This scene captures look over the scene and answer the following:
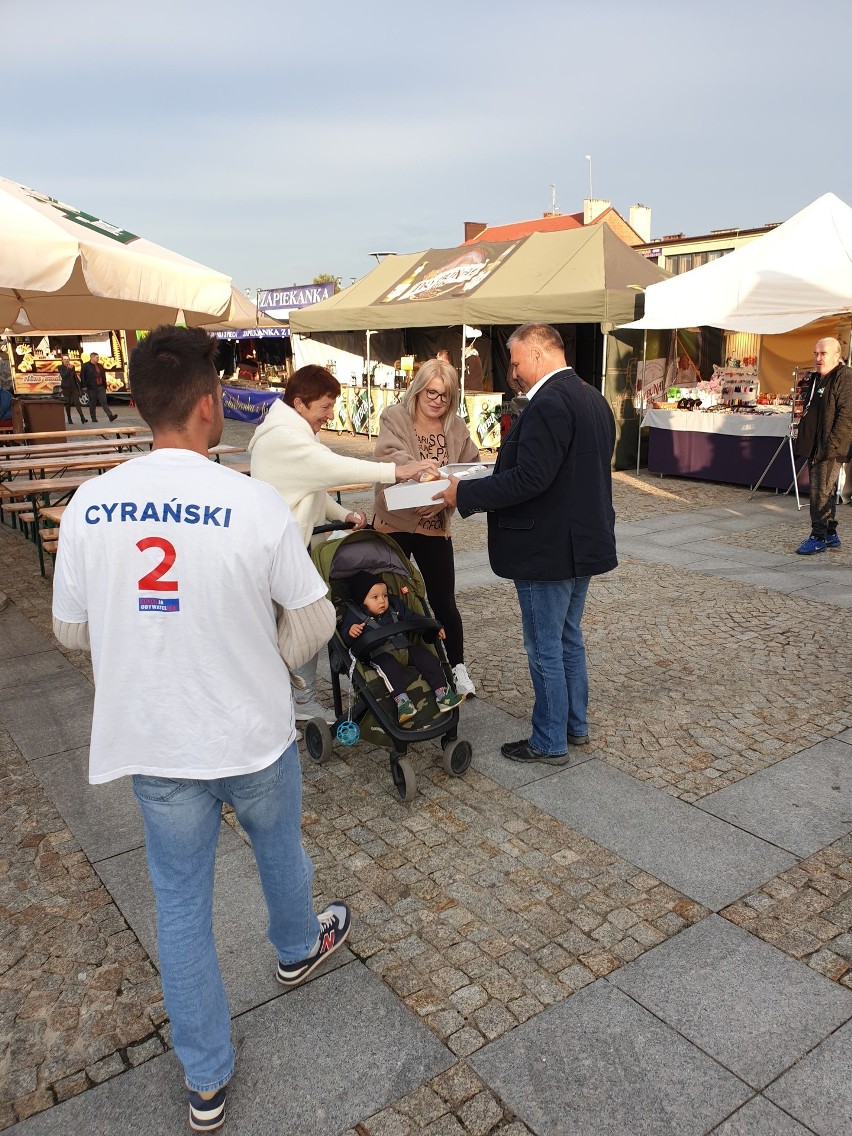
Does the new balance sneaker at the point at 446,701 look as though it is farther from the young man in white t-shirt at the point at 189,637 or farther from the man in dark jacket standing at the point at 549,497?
the young man in white t-shirt at the point at 189,637

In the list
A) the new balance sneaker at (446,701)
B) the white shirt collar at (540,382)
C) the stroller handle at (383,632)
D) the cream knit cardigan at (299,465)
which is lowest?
the new balance sneaker at (446,701)

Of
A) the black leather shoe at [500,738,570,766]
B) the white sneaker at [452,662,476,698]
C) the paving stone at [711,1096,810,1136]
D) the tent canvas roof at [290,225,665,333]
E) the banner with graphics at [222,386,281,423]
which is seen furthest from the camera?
the banner with graphics at [222,386,281,423]

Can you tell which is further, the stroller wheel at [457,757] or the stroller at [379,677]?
the stroller wheel at [457,757]

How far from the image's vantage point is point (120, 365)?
31391 millimetres

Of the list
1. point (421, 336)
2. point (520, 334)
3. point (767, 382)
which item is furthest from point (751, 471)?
point (421, 336)

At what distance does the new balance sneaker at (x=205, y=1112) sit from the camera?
6.88 feet

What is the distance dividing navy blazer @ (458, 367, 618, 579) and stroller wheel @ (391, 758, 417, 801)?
945 millimetres

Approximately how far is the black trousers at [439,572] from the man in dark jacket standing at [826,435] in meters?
4.90

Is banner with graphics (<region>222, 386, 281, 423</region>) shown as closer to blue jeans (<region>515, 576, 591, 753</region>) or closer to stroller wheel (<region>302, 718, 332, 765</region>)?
stroller wheel (<region>302, 718, 332, 765</region>)

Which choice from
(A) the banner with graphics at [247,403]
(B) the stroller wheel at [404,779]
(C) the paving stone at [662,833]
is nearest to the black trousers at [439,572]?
(B) the stroller wheel at [404,779]

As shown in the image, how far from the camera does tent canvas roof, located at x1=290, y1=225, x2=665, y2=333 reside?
12859mm

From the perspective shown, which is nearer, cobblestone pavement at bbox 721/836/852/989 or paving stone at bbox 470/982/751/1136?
paving stone at bbox 470/982/751/1136

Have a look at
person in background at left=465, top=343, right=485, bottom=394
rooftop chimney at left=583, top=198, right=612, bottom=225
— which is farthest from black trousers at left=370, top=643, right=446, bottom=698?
rooftop chimney at left=583, top=198, right=612, bottom=225

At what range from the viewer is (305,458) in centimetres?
377
